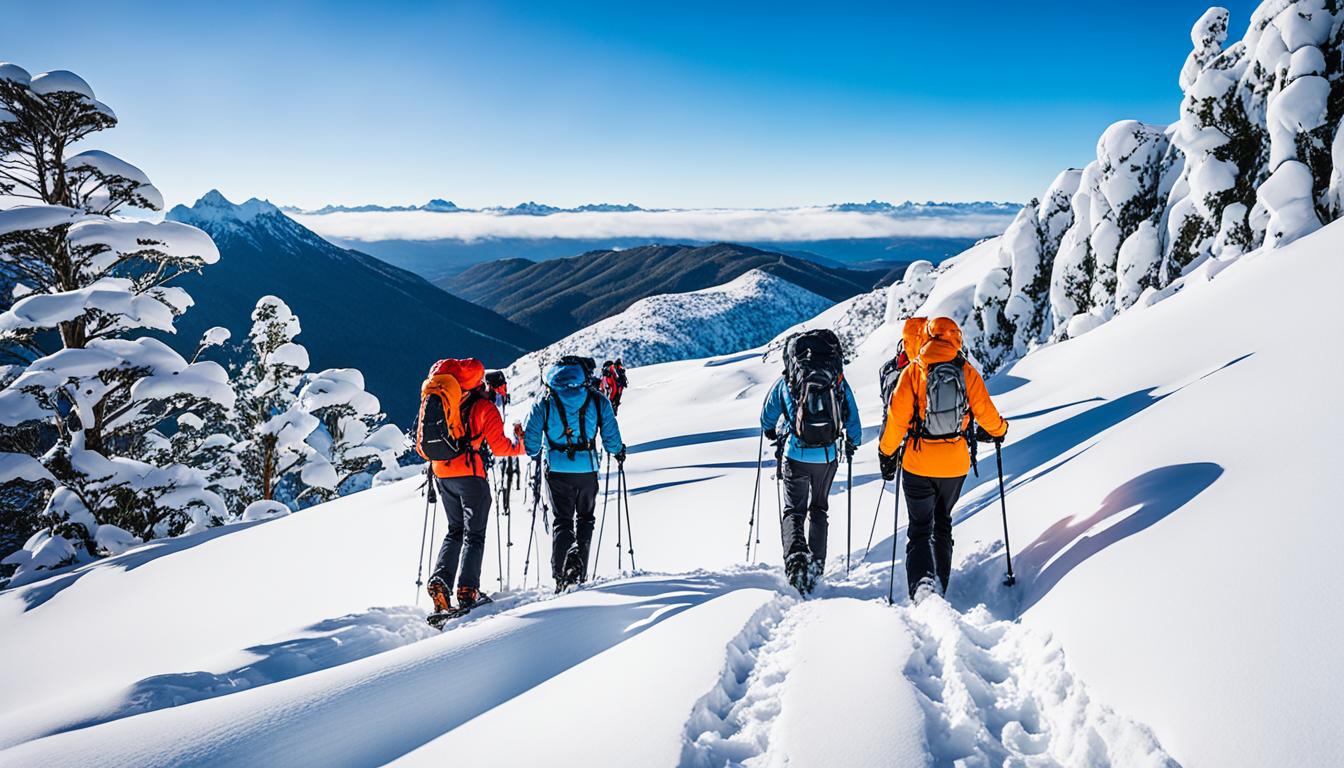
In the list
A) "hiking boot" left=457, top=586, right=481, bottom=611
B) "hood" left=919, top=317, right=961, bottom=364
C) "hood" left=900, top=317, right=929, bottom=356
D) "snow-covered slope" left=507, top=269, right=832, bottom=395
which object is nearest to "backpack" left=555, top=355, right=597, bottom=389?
"hiking boot" left=457, top=586, right=481, bottom=611

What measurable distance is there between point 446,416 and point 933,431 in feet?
15.1

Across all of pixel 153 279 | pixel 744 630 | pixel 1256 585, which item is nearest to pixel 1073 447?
pixel 1256 585

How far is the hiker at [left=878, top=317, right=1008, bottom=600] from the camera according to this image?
4.86m

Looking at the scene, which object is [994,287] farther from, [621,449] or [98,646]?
[98,646]

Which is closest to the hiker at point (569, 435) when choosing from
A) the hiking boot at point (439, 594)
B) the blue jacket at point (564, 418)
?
the blue jacket at point (564, 418)

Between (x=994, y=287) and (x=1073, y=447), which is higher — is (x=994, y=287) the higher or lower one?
the higher one

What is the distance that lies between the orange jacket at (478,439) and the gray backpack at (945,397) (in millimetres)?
4063

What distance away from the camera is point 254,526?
1326 centimetres

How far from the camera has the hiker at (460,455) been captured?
20.0 ft

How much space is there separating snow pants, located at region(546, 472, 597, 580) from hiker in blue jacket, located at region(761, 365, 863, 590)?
2.01m

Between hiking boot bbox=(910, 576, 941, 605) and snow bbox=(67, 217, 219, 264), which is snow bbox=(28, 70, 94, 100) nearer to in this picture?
snow bbox=(67, 217, 219, 264)

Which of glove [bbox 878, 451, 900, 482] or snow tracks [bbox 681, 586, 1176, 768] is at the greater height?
glove [bbox 878, 451, 900, 482]

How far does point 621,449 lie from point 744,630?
9.08ft

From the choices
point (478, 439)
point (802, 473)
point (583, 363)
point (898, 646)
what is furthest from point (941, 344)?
point (478, 439)
